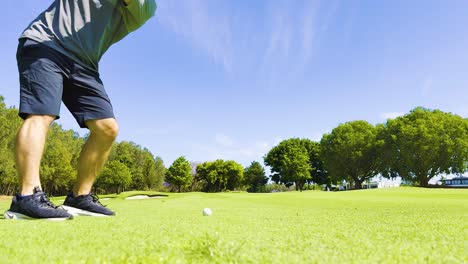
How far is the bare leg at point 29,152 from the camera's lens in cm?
338

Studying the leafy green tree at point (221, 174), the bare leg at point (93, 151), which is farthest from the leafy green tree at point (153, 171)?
the bare leg at point (93, 151)

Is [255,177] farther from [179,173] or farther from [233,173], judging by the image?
[179,173]

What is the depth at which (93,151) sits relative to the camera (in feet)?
14.1

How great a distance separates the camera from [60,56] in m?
3.83

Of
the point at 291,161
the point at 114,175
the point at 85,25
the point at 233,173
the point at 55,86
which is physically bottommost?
the point at 55,86

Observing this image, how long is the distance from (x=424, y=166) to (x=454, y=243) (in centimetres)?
5453

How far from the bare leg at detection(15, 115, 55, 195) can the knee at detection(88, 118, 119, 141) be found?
27.7 inches

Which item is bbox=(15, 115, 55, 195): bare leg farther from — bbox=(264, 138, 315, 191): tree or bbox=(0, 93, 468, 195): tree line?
bbox=(264, 138, 315, 191): tree

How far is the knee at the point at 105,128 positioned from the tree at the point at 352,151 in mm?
55798

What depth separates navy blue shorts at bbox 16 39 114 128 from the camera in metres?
3.54

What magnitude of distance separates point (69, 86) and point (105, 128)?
0.58 m

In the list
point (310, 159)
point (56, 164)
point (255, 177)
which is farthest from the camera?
point (255, 177)

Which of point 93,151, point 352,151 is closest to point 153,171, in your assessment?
point 352,151

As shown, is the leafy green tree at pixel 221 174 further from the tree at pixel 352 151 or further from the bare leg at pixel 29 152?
the bare leg at pixel 29 152
